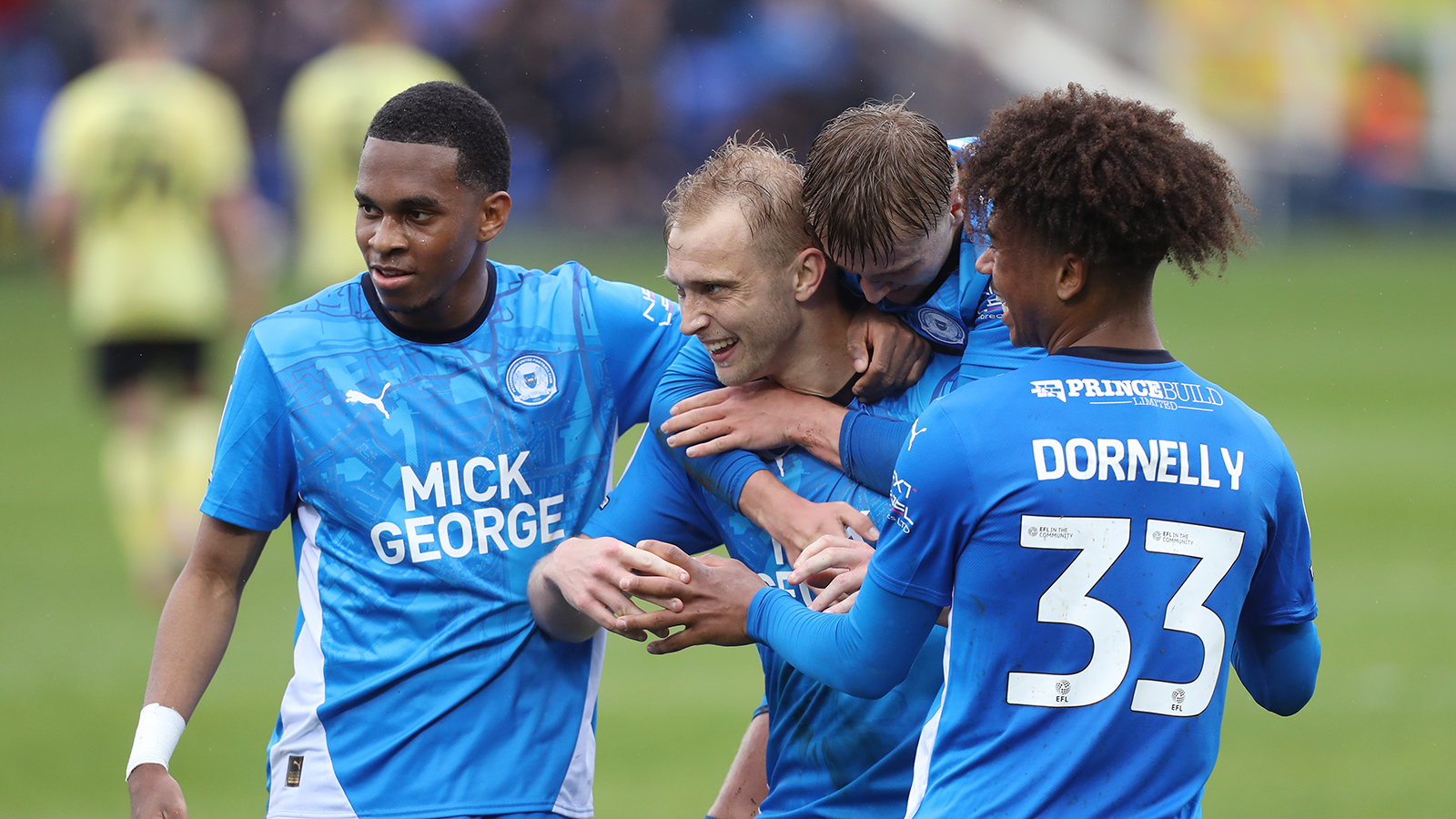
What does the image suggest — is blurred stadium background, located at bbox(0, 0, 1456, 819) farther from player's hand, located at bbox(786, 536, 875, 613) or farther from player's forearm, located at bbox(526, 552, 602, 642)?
player's hand, located at bbox(786, 536, 875, 613)

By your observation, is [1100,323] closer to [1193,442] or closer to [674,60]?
[1193,442]

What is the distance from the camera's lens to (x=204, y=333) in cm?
948

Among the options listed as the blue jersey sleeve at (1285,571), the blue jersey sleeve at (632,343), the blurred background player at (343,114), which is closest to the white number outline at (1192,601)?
the blue jersey sleeve at (1285,571)

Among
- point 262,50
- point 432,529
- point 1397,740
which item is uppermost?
point 262,50

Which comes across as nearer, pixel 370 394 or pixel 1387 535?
pixel 370 394

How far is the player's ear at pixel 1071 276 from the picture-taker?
8.07 ft

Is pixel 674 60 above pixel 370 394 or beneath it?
above

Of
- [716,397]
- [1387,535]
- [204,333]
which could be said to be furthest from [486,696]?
[1387,535]

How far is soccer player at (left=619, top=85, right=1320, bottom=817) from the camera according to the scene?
2.36m

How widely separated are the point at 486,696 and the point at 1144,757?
1553 mm

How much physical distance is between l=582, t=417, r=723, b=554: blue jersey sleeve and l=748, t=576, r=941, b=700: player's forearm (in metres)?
0.61

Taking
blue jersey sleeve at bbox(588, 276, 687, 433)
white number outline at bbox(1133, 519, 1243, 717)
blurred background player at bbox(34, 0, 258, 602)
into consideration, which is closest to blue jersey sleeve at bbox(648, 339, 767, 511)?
blue jersey sleeve at bbox(588, 276, 687, 433)

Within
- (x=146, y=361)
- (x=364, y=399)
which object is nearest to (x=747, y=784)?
(x=364, y=399)

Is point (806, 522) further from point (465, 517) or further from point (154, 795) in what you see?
point (154, 795)
